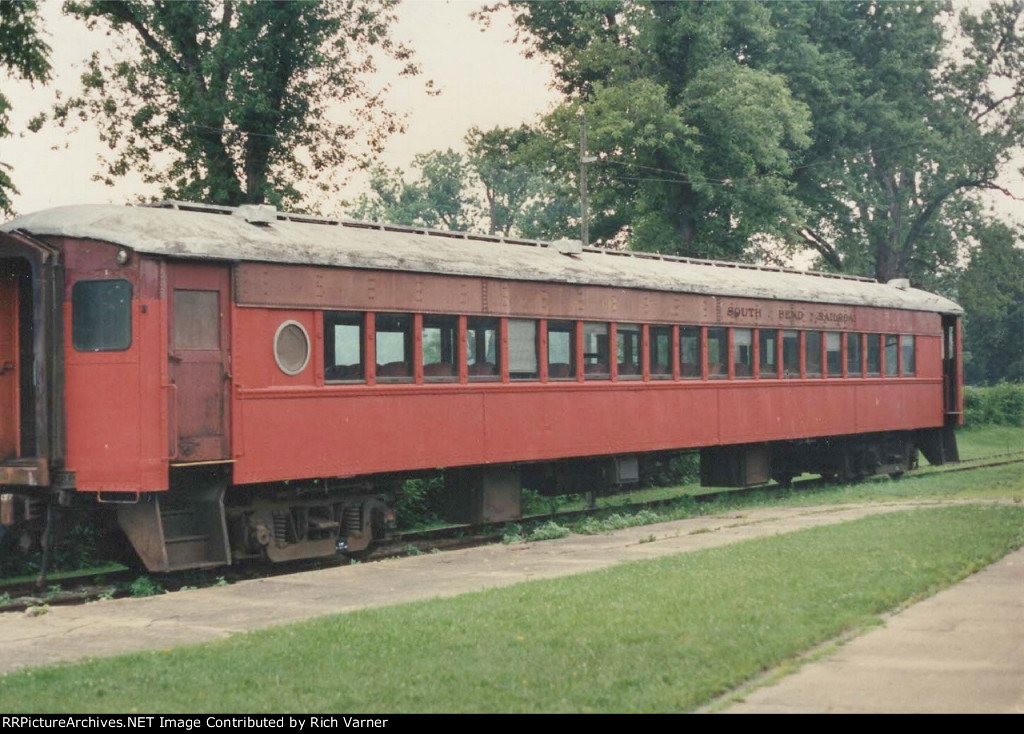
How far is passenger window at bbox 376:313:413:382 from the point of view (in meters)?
14.3

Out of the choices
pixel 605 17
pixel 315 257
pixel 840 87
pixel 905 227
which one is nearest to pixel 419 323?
pixel 315 257

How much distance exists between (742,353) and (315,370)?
903 centimetres

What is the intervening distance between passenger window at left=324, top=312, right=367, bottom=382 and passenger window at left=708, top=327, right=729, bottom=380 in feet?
24.1

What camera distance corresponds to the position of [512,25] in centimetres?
4262

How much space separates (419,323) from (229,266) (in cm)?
265

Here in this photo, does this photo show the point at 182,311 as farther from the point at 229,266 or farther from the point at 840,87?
the point at 840,87

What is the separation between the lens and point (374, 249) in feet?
46.8

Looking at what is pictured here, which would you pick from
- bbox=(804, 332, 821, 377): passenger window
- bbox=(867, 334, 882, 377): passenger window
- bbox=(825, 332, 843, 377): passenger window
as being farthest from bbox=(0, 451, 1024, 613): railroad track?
bbox=(867, 334, 882, 377): passenger window

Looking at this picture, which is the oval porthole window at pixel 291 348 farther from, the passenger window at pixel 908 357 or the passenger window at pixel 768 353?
the passenger window at pixel 908 357

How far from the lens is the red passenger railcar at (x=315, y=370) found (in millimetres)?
12227

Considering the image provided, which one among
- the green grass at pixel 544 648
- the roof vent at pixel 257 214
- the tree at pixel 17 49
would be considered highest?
the tree at pixel 17 49

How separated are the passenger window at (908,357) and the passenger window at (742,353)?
5.75 m

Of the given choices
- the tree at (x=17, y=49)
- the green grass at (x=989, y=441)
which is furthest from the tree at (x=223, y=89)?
the green grass at (x=989, y=441)

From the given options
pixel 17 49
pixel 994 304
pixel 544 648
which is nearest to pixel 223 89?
pixel 17 49
